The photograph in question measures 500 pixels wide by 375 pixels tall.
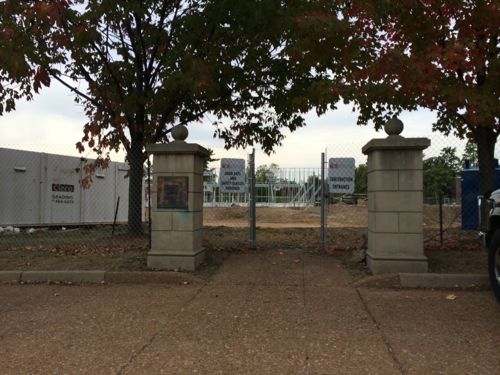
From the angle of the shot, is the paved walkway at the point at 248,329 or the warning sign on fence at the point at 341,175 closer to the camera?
the paved walkway at the point at 248,329

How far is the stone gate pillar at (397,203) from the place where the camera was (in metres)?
7.45

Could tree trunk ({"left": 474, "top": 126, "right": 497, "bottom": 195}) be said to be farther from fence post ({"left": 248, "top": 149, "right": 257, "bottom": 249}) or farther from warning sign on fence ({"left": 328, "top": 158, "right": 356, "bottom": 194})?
fence post ({"left": 248, "top": 149, "right": 257, "bottom": 249})

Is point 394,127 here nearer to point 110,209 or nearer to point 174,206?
point 174,206

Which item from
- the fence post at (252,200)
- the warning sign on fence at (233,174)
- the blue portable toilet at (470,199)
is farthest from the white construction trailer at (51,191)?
the blue portable toilet at (470,199)

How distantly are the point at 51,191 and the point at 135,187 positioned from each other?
207 inches

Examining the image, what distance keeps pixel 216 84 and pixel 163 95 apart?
100 centimetres

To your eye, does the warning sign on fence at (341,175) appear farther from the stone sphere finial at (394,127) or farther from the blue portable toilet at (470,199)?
the blue portable toilet at (470,199)

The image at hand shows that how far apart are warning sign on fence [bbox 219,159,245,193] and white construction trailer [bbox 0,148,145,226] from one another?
3327 millimetres

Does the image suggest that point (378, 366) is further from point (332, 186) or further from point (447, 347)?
point (332, 186)

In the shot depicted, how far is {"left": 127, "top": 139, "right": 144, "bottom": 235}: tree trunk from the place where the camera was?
10.5 m

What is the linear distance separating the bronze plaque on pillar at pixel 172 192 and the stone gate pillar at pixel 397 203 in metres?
2.97

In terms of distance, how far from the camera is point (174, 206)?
26.5ft

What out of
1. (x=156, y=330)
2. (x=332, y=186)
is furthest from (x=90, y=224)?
(x=156, y=330)

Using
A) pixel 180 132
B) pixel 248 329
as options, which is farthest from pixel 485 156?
pixel 248 329
